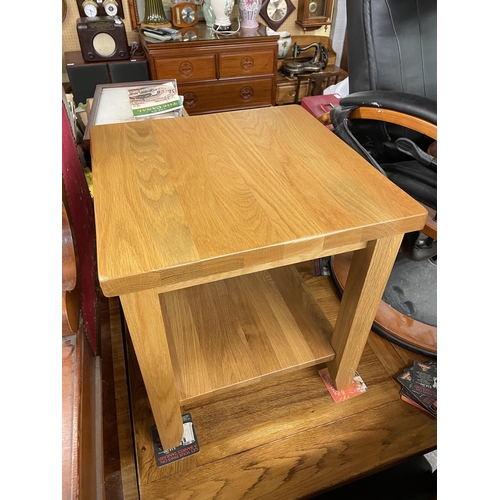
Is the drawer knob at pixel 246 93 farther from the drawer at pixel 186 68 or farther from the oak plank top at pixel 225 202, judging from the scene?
the oak plank top at pixel 225 202

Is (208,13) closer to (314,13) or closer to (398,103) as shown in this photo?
(314,13)

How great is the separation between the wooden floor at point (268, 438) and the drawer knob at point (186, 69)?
1.77 metres

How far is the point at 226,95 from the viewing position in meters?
2.39

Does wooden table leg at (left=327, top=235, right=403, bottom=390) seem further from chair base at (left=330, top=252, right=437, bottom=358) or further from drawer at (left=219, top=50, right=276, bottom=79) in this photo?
drawer at (left=219, top=50, right=276, bottom=79)

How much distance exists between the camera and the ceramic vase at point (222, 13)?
2195 millimetres

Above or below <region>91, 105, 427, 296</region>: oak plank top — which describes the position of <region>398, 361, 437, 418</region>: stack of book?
below

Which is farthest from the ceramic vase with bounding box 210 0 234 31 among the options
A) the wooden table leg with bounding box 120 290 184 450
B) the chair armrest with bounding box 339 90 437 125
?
the wooden table leg with bounding box 120 290 184 450

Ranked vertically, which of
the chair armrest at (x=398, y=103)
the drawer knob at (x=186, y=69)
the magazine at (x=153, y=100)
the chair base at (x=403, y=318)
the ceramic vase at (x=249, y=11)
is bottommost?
the chair base at (x=403, y=318)

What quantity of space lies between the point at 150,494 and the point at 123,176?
0.65m

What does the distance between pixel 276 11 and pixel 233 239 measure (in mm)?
2584

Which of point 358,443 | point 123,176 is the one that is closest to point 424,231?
point 358,443

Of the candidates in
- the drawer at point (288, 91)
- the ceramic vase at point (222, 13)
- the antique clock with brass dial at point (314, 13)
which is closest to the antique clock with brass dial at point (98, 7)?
the ceramic vase at point (222, 13)

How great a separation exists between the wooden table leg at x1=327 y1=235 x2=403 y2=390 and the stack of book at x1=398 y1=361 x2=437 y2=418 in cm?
16

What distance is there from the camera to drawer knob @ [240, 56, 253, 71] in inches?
90.1
